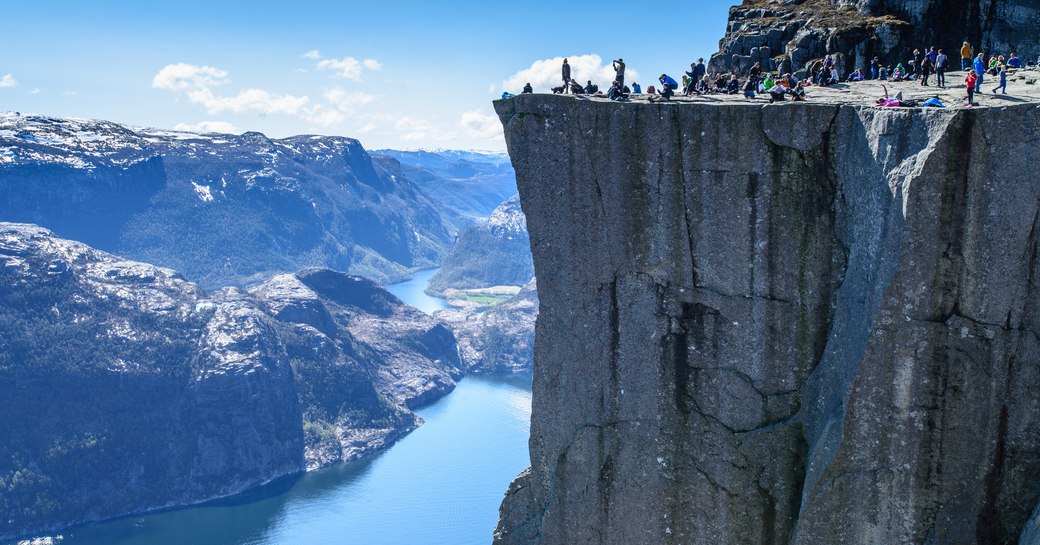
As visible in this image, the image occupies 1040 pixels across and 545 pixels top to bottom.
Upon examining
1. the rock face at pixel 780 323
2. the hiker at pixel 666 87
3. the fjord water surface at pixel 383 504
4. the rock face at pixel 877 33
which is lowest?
the fjord water surface at pixel 383 504

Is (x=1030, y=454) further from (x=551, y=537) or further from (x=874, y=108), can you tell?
(x=551, y=537)

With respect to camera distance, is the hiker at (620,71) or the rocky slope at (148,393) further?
the rocky slope at (148,393)

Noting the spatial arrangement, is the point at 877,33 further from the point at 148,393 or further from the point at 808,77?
the point at 148,393

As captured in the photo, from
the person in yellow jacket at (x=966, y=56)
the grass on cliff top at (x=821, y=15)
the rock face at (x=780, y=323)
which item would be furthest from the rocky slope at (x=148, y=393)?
the person in yellow jacket at (x=966, y=56)

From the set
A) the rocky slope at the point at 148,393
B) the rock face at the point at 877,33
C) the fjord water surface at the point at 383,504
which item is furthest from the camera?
the rocky slope at the point at 148,393

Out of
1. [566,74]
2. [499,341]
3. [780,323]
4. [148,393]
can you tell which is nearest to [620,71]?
[566,74]

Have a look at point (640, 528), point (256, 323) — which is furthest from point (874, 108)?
point (256, 323)

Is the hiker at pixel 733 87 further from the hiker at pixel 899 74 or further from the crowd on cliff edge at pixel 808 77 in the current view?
the hiker at pixel 899 74
